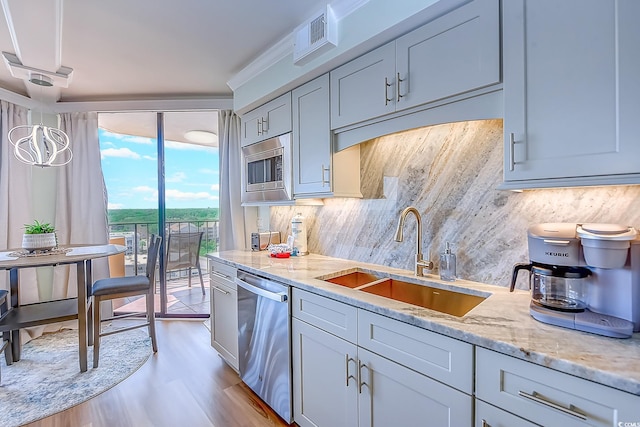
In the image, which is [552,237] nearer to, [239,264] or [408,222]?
[408,222]

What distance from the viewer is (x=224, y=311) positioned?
97.4 inches

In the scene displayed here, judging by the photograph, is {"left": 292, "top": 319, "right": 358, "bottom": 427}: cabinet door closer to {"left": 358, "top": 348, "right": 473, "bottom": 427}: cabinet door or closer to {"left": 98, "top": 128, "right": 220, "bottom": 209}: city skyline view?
{"left": 358, "top": 348, "right": 473, "bottom": 427}: cabinet door

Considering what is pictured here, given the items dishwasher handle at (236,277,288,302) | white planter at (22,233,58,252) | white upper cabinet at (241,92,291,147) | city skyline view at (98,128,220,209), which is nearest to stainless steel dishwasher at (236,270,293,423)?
dishwasher handle at (236,277,288,302)

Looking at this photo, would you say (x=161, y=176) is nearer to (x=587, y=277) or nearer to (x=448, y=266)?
(x=448, y=266)

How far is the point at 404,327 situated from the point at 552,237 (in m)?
0.63

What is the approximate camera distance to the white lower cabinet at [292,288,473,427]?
1.14 metres

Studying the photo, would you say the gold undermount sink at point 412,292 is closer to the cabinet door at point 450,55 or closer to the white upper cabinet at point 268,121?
the cabinet door at point 450,55

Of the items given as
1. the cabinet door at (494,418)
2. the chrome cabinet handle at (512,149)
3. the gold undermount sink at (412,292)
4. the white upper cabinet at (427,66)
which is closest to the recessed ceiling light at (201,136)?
the white upper cabinet at (427,66)

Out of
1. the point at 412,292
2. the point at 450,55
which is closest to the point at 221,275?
the point at 412,292

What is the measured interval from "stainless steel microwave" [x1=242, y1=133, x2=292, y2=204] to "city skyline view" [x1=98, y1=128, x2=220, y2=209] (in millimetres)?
928

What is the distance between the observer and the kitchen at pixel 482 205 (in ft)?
3.17

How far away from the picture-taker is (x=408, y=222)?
1961mm

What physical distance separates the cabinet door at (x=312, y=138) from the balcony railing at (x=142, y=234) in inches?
72.0

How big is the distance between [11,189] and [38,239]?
1.06 metres
